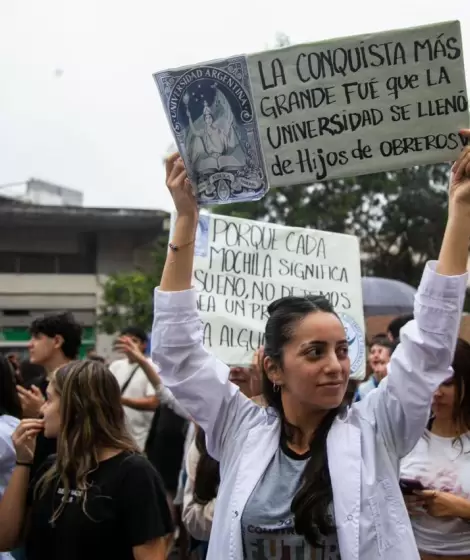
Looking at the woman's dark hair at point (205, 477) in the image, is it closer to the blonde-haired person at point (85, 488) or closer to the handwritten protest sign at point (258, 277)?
the handwritten protest sign at point (258, 277)

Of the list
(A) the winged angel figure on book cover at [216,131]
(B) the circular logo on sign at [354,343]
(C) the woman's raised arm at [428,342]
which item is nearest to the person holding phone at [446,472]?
(C) the woman's raised arm at [428,342]

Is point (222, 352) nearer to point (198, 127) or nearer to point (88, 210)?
point (198, 127)

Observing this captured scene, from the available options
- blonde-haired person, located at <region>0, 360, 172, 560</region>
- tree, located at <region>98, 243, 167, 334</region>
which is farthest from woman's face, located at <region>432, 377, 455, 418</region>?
tree, located at <region>98, 243, 167, 334</region>

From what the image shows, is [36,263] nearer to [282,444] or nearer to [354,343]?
[354,343]

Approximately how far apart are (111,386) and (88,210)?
2278 cm

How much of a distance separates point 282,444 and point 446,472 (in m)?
1.03

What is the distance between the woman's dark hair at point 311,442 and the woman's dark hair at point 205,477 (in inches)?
62.5

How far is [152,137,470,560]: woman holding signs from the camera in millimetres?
1874

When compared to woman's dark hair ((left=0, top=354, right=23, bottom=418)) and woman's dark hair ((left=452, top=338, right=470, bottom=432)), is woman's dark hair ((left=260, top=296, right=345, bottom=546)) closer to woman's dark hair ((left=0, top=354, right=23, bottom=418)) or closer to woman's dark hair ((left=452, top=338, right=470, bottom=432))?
woman's dark hair ((left=452, top=338, right=470, bottom=432))

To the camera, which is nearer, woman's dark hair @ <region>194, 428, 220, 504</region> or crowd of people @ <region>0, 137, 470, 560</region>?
crowd of people @ <region>0, 137, 470, 560</region>

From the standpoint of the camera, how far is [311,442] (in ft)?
6.67

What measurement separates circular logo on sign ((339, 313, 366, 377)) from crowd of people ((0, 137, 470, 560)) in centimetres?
130

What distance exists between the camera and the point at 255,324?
443cm

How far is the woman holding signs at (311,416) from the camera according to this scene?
6.15 feet
